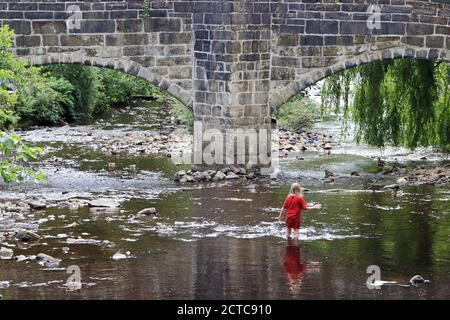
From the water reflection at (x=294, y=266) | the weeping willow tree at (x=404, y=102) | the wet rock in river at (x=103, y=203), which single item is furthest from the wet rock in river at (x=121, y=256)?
the weeping willow tree at (x=404, y=102)

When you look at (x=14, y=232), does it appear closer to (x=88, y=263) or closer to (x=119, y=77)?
(x=88, y=263)

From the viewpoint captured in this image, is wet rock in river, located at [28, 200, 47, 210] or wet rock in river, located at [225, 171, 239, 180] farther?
wet rock in river, located at [225, 171, 239, 180]

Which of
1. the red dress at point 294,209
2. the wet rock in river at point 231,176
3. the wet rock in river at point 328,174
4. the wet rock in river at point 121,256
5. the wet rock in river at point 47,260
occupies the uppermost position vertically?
the red dress at point 294,209

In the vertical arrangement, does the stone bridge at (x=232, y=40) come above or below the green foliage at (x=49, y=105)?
above

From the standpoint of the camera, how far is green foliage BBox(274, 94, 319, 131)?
131ft

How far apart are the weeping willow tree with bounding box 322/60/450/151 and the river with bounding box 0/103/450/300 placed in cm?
95

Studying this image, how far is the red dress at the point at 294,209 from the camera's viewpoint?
22.7 m

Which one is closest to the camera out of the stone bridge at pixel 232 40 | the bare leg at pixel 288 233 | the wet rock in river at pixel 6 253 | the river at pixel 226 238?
the river at pixel 226 238

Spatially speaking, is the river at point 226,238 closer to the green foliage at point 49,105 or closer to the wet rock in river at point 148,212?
the wet rock in river at point 148,212

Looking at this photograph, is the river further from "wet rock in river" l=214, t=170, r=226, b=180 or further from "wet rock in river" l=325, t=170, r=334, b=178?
"wet rock in river" l=214, t=170, r=226, b=180

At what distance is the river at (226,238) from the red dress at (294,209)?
0.36 metres

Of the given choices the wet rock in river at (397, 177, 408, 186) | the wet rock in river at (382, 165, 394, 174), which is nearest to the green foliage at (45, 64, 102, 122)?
the wet rock in river at (382, 165, 394, 174)

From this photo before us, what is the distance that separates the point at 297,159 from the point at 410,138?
3071mm

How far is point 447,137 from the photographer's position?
33.0m
